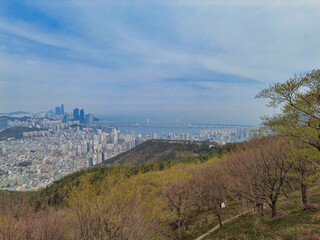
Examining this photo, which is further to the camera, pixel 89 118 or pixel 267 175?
pixel 89 118

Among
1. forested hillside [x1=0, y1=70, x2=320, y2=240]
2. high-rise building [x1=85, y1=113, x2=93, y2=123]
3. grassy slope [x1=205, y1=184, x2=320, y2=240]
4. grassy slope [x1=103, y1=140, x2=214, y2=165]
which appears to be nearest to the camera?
forested hillside [x1=0, y1=70, x2=320, y2=240]

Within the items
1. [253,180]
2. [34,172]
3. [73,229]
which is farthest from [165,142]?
[73,229]

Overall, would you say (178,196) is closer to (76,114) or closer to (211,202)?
(211,202)

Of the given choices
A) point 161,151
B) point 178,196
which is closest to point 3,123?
point 161,151

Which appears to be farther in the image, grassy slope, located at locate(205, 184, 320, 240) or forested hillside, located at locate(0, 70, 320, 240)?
grassy slope, located at locate(205, 184, 320, 240)

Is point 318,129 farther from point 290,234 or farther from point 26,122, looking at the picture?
point 26,122

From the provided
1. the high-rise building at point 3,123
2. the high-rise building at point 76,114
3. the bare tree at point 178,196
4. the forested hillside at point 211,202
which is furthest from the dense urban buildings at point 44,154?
the high-rise building at point 76,114

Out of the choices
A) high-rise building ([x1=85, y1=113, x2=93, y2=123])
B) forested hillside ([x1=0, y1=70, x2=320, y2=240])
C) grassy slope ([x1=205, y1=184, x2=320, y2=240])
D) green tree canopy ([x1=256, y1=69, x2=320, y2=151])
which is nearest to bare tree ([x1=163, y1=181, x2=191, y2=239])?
forested hillside ([x1=0, y1=70, x2=320, y2=240])

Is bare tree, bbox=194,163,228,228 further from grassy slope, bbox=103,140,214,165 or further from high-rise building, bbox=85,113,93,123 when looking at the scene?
high-rise building, bbox=85,113,93,123

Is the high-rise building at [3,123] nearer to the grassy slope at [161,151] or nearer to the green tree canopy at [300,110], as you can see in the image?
the grassy slope at [161,151]

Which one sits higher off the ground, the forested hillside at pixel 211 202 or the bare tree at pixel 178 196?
the forested hillside at pixel 211 202
